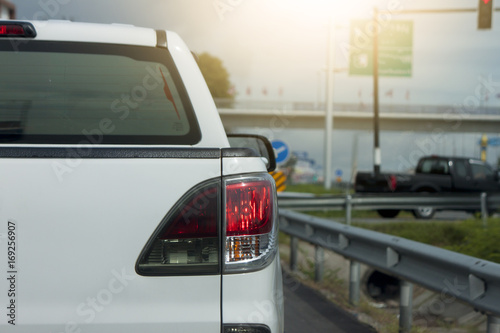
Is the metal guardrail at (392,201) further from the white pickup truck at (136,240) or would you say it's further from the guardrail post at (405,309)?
the white pickup truck at (136,240)

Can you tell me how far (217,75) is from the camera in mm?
90688

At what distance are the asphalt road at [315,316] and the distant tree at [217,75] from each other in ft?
270

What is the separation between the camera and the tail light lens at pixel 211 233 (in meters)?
2.29

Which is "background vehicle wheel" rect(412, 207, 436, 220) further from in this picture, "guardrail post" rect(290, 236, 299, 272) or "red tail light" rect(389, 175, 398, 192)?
"guardrail post" rect(290, 236, 299, 272)

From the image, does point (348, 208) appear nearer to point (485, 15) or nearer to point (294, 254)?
point (294, 254)

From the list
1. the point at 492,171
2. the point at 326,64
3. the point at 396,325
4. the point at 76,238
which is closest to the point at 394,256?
the point at 396,325

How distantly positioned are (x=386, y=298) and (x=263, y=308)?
758cm

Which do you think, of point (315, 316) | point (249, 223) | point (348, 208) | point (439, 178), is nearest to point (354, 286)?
point (315, 316)

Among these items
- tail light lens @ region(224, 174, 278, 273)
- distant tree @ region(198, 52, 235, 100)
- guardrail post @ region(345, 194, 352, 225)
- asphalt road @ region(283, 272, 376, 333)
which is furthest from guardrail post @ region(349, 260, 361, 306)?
distant tree @ region(198, 52, 235, 100)

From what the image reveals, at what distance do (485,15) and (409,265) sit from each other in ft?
41.7

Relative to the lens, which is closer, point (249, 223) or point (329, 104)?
point (249, 223)

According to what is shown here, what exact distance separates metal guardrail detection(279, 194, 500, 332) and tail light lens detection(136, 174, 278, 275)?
229 cm

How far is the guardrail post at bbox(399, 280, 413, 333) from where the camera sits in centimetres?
557

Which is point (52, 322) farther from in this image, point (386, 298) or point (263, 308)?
point (386, 298)
